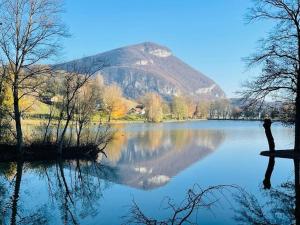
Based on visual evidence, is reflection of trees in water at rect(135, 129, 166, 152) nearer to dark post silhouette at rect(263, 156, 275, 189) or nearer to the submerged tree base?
the submerged tree base

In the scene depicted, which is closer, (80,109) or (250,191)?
(250,191)

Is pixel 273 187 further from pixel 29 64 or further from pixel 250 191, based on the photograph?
pixel 29 64

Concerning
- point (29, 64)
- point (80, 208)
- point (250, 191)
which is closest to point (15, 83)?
point (29, 64)

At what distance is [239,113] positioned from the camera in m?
20.8

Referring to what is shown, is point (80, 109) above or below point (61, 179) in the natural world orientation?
above

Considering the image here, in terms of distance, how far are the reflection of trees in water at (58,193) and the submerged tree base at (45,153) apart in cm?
140

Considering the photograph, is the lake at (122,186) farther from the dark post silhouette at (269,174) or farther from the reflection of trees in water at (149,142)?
the reflection of trees in water at (149,142)

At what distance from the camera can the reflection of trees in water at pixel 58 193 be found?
11.2 metres

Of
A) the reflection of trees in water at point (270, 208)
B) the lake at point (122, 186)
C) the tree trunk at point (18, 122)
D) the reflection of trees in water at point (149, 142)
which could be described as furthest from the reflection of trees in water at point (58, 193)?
the reflection of trees in water at point (149, 142)

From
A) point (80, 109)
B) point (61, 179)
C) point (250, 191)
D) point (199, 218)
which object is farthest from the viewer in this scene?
point (80, 109)

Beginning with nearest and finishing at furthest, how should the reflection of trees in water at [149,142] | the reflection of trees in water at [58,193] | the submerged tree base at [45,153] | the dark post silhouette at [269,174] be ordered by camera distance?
the reflection of trees in water at [58,193] → the dark post silhouette at [269,174] → the submerged tree base at [45,153] → the reflection of trees in water at [149,142]

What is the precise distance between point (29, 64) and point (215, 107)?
588 feet

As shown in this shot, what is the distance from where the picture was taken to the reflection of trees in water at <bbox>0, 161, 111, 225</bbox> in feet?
36.8

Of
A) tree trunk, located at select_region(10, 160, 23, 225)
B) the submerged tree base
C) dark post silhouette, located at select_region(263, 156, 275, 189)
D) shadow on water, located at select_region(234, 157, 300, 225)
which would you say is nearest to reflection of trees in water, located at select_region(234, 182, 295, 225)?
shadow on water, located at select_region(234, 157, 300, 225)
